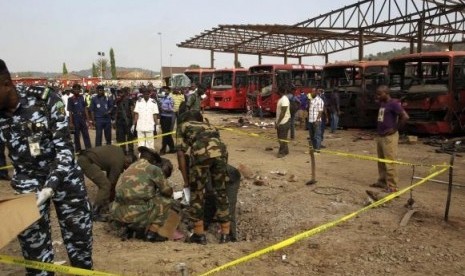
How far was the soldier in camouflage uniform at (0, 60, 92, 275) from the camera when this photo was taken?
9.53ft

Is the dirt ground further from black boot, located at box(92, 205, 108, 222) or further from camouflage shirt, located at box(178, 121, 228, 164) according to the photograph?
camouflage shirt, located at box(178, 121, 228, 164)

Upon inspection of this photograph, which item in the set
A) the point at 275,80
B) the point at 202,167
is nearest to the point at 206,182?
the point at 202,167

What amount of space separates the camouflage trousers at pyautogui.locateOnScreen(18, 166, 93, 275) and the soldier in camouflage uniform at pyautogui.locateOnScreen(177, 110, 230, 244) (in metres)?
1.94

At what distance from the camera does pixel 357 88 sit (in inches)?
599

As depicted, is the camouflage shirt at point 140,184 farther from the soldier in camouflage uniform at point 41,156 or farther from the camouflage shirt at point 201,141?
the soldier in camouflage uniform at point 41,156

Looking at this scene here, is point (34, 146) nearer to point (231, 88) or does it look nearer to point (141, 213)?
point (141, 213)

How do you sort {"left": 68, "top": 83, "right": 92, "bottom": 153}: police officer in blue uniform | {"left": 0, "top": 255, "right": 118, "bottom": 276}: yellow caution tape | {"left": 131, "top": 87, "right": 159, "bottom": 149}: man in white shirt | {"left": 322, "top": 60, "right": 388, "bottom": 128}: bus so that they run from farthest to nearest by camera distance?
1. {"left": 322, "top": 60, "right": 388, "bottom": 128}: bus
2. {"left": 68, "top": 83, "right": 92, "bottom": 153}: police officer in blue uniform
3. {"left": 131, "top": 87, "right": 159, "bottom": 149}: man in white shirt
4. {"left": 0, "top": 255, "right": 118, "bottom": 276}: yellow caution tape

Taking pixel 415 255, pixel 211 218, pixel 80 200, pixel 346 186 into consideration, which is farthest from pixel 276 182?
pixel 80 200

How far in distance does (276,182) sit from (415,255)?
12.1ft

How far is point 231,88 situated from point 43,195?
20.2 meters

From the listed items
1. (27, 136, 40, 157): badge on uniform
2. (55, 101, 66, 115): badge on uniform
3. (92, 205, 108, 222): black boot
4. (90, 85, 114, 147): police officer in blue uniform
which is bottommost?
(92, 205, 108, 222): black boot

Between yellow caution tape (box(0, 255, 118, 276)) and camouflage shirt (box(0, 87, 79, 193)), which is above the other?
camouflage shirt (box(0, 87, 79, 193))

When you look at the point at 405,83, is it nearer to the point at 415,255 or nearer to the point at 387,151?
the point at 387,151

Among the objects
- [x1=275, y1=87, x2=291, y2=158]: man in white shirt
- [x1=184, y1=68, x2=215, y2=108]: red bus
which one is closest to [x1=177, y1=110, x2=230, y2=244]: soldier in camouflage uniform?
[x1=275, y1=87, x2=291, y2=158]: man in white shirt
